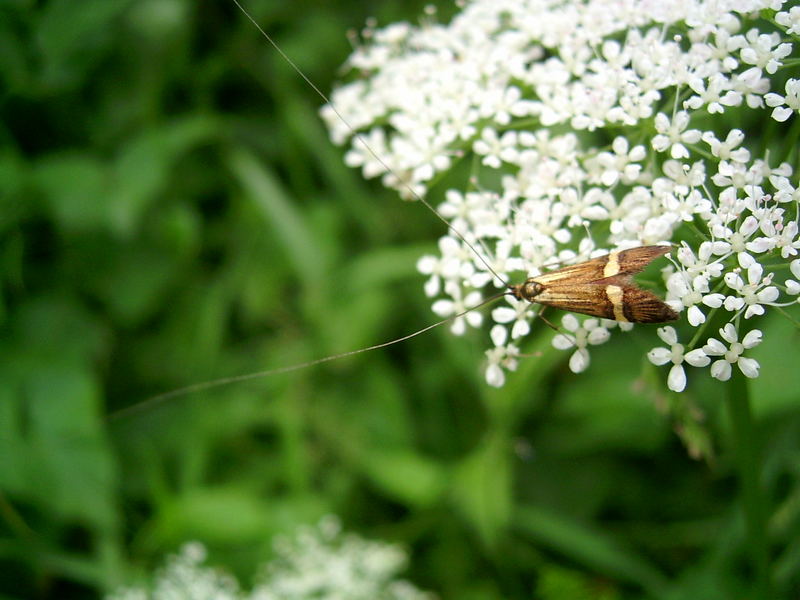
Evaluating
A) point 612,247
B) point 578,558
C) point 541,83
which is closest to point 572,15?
point 541,83

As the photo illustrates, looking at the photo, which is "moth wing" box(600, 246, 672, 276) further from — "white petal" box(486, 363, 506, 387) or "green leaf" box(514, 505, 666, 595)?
"green leaf" box(514, 505, 666, 595)

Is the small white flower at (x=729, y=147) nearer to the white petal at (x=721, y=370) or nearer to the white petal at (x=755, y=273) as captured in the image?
the white petal at (x=755, y=273)

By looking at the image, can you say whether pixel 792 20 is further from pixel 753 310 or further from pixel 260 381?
pixel 260 381

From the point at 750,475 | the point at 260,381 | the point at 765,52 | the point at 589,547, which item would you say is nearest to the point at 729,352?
the point at 750,475

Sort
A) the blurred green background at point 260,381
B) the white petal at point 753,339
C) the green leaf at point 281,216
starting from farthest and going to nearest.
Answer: the green leaf at point 281,216, the blurred green background at point 260,381, the white petal at point 753,339

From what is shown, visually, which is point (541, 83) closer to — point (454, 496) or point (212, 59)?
point (454, 496)

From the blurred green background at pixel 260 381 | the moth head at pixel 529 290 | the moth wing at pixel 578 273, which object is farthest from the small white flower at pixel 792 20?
the blurred green background at pixel 260 381
